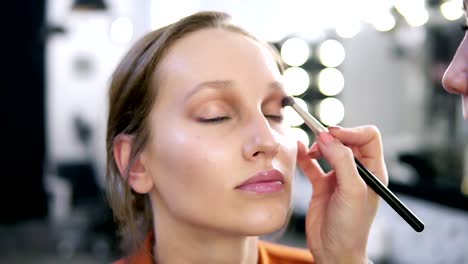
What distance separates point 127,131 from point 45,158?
3.85 meters

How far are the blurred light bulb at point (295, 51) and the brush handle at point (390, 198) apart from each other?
313 centimetres

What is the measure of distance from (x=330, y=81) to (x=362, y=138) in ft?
10.1

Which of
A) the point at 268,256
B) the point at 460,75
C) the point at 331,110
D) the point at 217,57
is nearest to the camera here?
the point at 460,75

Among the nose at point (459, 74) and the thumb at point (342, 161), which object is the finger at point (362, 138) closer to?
the thumb at point (342, 161)

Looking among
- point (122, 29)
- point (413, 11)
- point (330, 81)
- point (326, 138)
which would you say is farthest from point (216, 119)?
point (122, 29)

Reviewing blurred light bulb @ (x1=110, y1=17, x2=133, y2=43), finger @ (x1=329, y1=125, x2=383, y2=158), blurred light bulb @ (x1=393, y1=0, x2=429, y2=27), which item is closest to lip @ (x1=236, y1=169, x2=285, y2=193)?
finger @ (x1=329, y1=125, x2=383, y2=158)

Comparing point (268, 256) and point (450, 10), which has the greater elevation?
point (450, 10)

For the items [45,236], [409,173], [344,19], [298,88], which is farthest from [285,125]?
[45,236]

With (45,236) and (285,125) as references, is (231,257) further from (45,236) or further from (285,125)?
(45,236)

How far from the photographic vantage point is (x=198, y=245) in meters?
0.89

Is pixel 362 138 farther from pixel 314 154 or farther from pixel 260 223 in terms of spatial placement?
pixel 260 223

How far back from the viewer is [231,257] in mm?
888

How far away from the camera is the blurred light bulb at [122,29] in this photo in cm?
523

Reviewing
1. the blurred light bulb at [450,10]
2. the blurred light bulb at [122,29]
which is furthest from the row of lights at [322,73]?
the blurred light bulb at [122,29]
